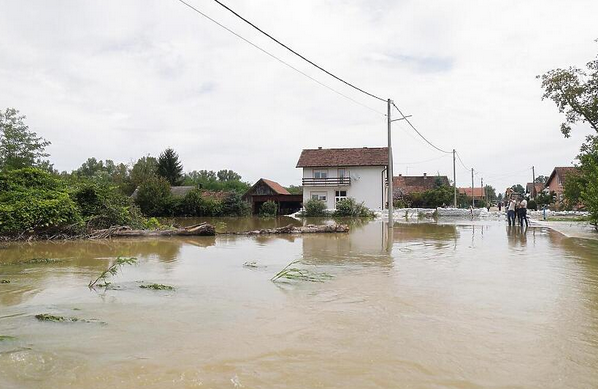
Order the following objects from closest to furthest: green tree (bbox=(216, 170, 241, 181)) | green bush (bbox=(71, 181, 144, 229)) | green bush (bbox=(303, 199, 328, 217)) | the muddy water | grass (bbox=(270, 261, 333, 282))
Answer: the muddy water, grass (bbox=(270, 261, 333, 282)), green bush (bbox=(71, 181, 144, 229)), green bush (bbox=(303, 199, 328, 217)), green tree (bbox=(216, 170, 241, 181))

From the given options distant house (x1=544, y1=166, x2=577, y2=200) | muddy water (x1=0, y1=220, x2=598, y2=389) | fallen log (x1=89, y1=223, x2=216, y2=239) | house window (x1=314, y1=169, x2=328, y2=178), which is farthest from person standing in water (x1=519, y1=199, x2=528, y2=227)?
distant house (x1=544, y1=166, x2=577, y2=200)

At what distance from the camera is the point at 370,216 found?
141 feet

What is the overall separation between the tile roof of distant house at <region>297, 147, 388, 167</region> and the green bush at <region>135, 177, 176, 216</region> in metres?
15.3

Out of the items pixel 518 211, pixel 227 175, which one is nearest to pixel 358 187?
pixel 518 211

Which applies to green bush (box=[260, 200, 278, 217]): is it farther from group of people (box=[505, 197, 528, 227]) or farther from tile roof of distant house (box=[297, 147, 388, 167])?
group of people (box=[505, 197, 528, 227])

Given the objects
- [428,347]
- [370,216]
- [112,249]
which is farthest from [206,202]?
[428,347]

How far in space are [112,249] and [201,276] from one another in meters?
6.50

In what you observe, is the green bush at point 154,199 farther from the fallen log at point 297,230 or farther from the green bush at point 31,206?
the fallen log at point 297,230

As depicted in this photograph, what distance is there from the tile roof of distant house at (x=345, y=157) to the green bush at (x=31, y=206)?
35.2 meters

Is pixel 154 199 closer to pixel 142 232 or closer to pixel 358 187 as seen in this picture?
pixel 358 187

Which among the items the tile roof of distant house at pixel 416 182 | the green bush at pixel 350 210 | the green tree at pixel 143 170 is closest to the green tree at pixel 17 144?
the green tree at pixel 143 170

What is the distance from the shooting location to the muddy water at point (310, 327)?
3938mm

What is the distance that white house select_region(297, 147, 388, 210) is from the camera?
50.2 m

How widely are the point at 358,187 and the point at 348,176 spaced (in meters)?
1.69
